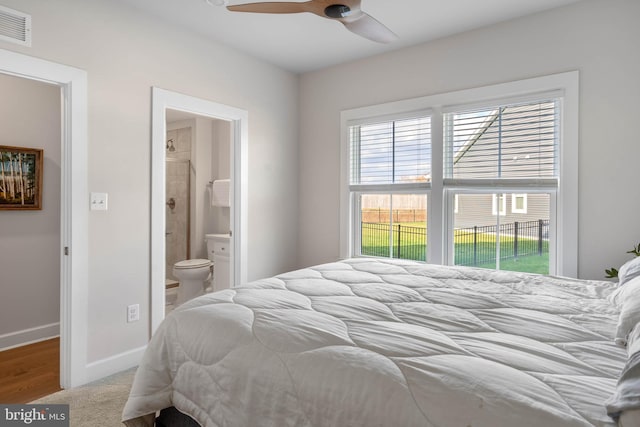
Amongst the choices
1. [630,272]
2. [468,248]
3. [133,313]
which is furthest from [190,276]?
[630,272]

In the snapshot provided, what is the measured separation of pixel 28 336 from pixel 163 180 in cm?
189

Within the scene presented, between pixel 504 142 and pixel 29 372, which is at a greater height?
pixel 504 142

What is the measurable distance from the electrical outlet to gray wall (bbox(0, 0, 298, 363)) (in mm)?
30

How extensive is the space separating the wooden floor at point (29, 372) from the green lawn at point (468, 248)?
2.77 meters

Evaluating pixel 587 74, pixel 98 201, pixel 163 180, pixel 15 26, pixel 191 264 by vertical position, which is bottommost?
pixel 191 264

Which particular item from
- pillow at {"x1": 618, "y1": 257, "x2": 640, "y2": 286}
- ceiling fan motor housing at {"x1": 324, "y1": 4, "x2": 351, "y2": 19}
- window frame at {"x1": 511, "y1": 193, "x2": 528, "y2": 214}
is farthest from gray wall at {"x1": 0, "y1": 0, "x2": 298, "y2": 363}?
pillow at {"x1": 618, "y1": 257, "x2": 640, "y2": 286}

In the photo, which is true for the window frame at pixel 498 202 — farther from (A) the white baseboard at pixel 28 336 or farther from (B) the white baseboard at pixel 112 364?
(A) the white baseboard at pixel 28 336

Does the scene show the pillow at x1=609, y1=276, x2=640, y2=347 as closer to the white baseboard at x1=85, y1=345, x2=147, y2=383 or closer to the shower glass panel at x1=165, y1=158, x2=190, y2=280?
the white baseboard at x1=85, y1=345, x2=147, y2=383

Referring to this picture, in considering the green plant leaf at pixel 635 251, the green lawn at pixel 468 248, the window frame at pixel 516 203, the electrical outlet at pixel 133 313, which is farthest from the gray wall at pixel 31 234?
the green plant leaf at pixel 635 251

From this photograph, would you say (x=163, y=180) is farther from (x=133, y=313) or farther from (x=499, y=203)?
(x=499, y=203)

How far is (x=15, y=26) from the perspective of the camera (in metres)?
2.20

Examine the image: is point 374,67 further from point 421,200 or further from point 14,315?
point 14,315

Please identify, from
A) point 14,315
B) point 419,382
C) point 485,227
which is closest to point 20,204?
point 14,315

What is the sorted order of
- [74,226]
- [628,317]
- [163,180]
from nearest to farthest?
[628,317], [74,226], [163,180]
